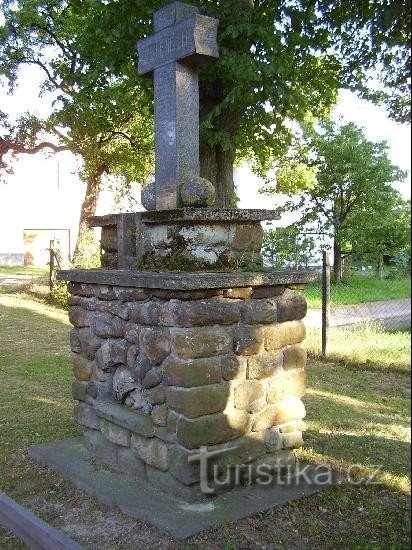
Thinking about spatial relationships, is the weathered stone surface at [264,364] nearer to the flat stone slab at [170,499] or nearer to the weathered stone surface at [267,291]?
the weathered stone surface at [267,291]

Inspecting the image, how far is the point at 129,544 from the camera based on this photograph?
134 inches

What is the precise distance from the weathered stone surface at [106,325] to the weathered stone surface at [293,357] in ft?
4.01

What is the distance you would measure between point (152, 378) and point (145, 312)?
17.8 inches

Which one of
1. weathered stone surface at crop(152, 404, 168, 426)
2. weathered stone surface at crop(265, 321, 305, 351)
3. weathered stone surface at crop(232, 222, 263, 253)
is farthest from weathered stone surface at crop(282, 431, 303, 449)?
weathered stone surface at crop(232, 222, 263, 253)

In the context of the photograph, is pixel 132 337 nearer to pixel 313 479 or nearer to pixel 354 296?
pixel 313 479

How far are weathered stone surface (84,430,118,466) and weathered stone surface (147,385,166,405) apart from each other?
2.44 feet

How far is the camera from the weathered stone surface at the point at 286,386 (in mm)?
4214

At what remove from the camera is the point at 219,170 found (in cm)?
846

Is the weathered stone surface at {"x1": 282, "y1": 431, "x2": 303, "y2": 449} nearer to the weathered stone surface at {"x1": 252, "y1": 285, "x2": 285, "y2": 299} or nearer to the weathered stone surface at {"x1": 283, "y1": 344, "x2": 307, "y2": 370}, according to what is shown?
the weathered stone surface at {"x1": 283, "y1": 344, "x2": 307, "y2": 370}

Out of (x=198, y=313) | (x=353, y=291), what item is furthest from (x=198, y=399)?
(x=353, y=291)

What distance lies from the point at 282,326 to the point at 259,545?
149cm

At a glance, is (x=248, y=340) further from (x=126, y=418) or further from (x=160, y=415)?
(x=126, y=418)


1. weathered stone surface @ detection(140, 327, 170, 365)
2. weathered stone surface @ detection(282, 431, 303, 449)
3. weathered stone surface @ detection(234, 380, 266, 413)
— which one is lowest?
weathered stone surface @ detection(282, 431, 303, 449)

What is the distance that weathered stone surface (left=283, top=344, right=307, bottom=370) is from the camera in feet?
14.0
